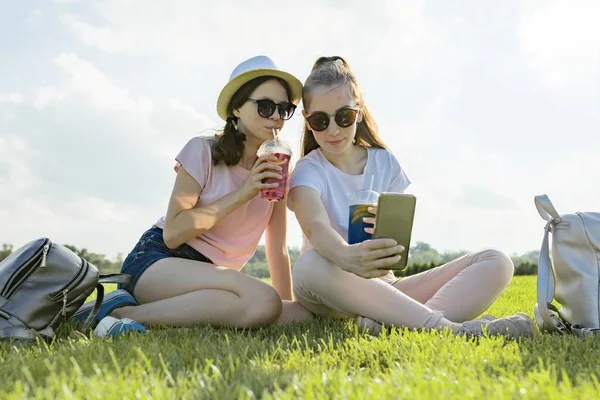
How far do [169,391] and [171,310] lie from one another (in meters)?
2.11

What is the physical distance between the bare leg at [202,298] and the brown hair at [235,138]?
2.44 feet

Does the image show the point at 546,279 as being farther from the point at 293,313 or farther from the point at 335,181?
the point at 293,313

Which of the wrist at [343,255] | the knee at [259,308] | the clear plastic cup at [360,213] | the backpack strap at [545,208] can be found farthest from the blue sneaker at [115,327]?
the backpack strap at [545,208]

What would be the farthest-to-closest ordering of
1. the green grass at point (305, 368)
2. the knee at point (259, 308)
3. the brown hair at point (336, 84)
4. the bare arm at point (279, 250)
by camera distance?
the bare arm at point (279, 250)
the brown hair at point (336, 84)
the knee at point (259, 308)
the green grass at point (305, 368)

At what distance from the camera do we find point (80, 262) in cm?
429

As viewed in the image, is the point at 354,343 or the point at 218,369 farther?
the point at 354,343

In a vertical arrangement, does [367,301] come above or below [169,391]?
above

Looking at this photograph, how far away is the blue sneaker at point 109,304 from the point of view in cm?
438

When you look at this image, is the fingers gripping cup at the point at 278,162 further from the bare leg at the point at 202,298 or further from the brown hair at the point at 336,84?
the bare leg at the point at 202,298

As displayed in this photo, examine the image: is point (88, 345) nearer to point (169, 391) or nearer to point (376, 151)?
point (169, 391)

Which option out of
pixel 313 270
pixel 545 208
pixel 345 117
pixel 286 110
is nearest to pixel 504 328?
pixel 545 208

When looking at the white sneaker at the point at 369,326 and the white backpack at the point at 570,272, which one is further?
the white backpack at the point at 570,272

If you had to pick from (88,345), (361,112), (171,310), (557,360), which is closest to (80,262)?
(171,310)

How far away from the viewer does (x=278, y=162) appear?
13.7 ft
